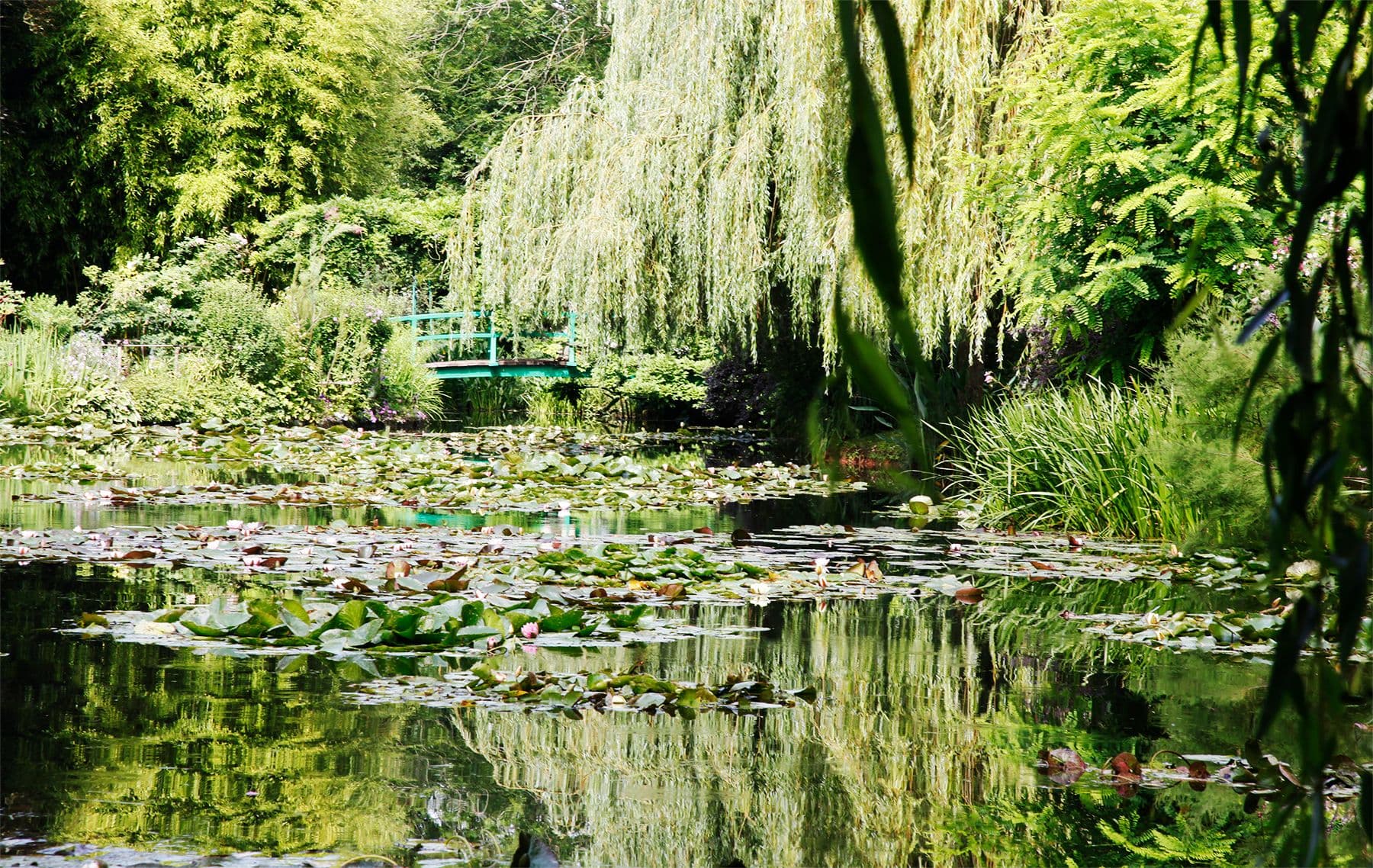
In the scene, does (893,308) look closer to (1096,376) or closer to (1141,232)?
(1141,232)

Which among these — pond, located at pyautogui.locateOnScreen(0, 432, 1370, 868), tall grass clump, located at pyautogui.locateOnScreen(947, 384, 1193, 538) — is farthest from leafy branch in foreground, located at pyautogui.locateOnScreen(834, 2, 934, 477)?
tall grass clump, located at pyautogui.locateOnScreen(947, 384, 1193, 538)

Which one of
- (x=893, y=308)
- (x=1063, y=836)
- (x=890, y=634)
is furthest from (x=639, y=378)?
(x=893, y=308)

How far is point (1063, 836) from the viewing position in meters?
2.65

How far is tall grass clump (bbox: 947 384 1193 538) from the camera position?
26.2 feet

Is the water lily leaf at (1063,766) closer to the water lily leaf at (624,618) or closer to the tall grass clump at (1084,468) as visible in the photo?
the water lily leaf at (624,618)

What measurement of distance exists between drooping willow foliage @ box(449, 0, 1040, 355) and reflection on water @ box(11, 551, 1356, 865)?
17.5 ft

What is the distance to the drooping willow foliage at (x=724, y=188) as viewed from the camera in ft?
34.5

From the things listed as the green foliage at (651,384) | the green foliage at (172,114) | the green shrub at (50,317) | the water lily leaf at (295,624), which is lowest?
the water lily leaf at (295,624)

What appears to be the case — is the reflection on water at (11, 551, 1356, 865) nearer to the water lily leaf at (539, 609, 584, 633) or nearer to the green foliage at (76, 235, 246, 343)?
the water lily leaf at (539, 609, 584, 633)

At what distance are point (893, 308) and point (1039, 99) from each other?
901 cm

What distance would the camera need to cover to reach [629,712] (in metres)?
3.58

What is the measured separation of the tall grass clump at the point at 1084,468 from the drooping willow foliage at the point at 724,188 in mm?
1405

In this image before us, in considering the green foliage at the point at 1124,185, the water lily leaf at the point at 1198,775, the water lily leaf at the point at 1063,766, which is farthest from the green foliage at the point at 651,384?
the water lily leaf at the point at 1198,775

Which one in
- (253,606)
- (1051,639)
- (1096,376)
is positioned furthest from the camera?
(1096,376)
